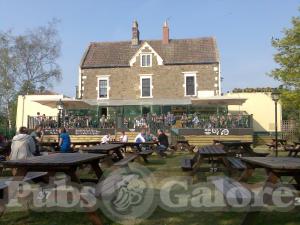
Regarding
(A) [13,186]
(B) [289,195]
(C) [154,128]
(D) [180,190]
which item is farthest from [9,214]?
(C) [154,128]

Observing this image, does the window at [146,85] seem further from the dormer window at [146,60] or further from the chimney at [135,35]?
the chimney at [135,35]

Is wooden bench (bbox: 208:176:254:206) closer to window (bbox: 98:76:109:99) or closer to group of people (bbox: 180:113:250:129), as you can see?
group of people (bbox: 180:113:250:129)

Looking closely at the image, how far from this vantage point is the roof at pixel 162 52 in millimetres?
34125

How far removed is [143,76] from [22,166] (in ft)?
96.9

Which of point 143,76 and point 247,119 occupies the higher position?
point 143,76

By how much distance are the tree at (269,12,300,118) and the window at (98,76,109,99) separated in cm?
1517

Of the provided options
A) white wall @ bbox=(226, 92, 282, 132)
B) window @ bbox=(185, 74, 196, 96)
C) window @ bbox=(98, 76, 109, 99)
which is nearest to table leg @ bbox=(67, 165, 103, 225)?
white wall @ bbox=(226, 92, 282, 132)

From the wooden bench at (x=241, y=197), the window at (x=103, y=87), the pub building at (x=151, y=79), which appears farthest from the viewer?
the window at (x=103, y=87)

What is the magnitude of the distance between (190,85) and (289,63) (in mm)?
11413

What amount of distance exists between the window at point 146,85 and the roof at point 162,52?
1.79m

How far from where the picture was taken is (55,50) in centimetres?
4512

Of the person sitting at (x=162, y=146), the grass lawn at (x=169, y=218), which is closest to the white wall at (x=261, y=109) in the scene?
the person sitting at (x=162, y=146)

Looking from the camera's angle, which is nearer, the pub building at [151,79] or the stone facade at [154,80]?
the pub building at [151,79]

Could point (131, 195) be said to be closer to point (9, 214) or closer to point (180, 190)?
point (180, 190)
